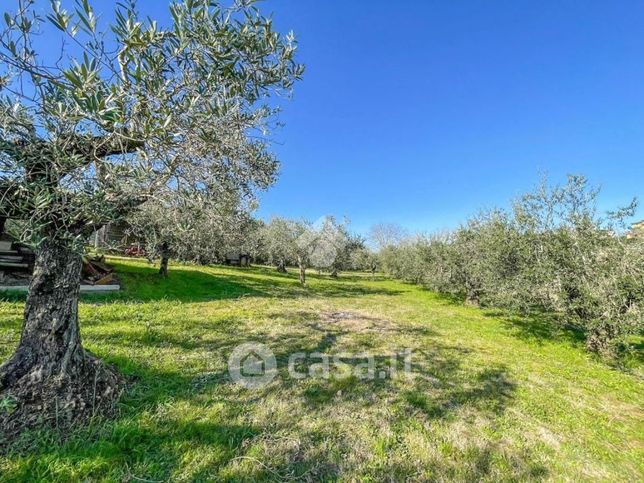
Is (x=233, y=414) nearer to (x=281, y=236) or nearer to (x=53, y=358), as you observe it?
(x=53, y=358)

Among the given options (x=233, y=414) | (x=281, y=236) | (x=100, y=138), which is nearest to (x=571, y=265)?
(x=233, y=414)

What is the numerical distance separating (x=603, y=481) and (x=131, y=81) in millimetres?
Answer: 6416

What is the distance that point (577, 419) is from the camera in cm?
459

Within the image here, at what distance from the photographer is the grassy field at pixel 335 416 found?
2.94 meters

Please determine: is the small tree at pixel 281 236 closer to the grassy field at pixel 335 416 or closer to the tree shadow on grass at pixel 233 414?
the grassy field at pixel 335 416

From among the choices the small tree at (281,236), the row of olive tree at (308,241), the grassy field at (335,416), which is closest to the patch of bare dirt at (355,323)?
the grassy field at (335,416)

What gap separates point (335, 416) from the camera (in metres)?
4.00

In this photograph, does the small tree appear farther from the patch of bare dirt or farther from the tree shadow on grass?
the tree shadow on grass

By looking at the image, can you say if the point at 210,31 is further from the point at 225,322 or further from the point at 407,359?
the point at 225,322

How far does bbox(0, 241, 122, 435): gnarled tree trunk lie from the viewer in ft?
10.5

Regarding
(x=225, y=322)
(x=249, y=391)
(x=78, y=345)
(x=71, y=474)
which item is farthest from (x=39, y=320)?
(x=225, y=322)

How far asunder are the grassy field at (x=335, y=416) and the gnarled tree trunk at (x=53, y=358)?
30 centimetres

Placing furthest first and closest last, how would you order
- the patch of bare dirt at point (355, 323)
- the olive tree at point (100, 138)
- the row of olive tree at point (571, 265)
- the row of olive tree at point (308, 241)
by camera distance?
the row of olive tree at point (308, 241) → the patch of bare dirt at point (355, 323) → the row of olive tree at point (571, 265) → the olive tree at point (100, 138)

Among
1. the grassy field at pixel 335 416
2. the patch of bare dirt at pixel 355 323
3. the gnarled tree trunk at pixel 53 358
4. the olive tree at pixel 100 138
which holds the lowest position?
the grassy field at pixel 335 416
